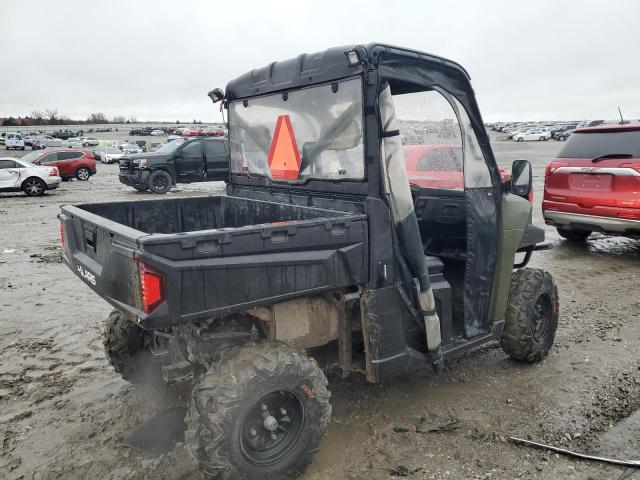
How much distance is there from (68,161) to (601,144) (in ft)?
72.7

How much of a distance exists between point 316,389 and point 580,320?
3.62 meters

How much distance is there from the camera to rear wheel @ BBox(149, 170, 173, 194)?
16.9 m

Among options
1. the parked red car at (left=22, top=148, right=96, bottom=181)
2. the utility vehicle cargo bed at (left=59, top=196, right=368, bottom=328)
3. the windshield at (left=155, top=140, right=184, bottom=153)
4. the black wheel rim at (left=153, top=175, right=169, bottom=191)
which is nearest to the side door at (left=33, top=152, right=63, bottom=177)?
the parked red car at (left=22, top=148, right=96, bottom=181)

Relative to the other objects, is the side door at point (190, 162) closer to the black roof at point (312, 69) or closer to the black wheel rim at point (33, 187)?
the black wheel rim at point (33, 187)

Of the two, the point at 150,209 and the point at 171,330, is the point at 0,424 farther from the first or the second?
the point at 150,209

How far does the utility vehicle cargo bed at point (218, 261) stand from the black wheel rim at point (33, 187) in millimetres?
16731

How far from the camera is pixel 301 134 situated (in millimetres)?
3492

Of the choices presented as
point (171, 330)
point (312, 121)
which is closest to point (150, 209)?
point (171, 330)

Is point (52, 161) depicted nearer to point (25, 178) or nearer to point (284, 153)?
point (25, 178)

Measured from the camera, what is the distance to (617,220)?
23.0 ft

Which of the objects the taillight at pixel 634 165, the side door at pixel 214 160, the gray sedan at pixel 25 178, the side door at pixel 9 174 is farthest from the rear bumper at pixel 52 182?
the taillight at pixel 634 165

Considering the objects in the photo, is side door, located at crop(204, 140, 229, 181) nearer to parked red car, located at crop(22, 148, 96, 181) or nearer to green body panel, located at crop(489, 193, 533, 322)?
parked red car, located at crop(22, 148, 96, 181)

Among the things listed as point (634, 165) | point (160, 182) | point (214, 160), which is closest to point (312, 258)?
point (634, 165)

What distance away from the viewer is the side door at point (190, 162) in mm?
17062
